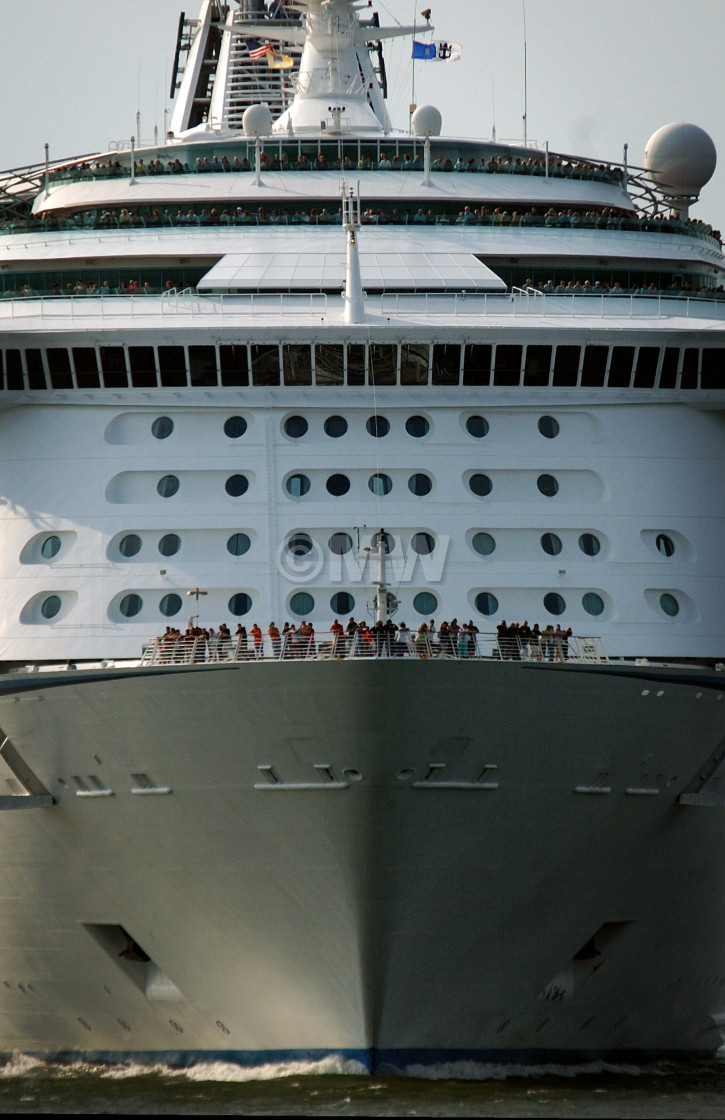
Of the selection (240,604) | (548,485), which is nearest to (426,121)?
(548,485)

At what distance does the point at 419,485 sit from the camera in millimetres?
24328

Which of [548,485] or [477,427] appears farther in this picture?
[477,427]

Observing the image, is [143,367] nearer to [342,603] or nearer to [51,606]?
[51,606]

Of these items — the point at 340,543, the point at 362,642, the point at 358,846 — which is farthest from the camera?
the point at 340,543

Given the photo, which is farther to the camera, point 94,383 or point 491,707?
point 94,383

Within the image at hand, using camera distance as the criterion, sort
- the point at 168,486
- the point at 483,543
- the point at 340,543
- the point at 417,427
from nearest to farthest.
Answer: the point at 340,543 < the point at 483,543 < the point at 168,486 < the point at 417,427

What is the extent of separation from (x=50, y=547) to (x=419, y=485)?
5212mm

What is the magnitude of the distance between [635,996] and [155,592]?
8334mm

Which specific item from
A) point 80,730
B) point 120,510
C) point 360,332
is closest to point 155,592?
point 120,510

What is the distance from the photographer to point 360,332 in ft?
81.4

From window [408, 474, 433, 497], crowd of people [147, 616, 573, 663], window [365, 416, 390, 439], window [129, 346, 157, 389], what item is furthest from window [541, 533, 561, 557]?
window [129, 346, 157, 389]

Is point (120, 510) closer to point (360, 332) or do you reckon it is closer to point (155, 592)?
point (155, 592)

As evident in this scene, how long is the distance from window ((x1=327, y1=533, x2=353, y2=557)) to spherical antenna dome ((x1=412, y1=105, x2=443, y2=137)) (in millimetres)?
12122

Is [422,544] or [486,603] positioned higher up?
[422,544]
